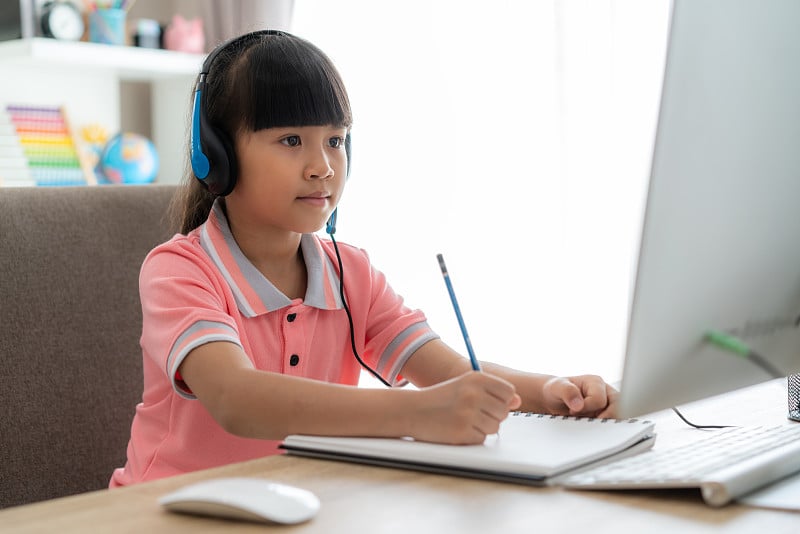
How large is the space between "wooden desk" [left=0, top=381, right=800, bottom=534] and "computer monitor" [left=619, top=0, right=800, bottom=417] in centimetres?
7

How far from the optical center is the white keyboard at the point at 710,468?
68cm

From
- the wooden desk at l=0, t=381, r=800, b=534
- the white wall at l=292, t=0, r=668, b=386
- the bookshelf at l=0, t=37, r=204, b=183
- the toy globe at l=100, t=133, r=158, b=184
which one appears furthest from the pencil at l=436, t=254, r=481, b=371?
the toy globe at l=100, t=133, r=158, b=184

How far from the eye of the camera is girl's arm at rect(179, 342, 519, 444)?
2.60ft

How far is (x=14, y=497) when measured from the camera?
1119 mm

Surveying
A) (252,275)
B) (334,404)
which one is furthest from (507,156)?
(334,404)

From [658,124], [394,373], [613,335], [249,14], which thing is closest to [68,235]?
[394,373]

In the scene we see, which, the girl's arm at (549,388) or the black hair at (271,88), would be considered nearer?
the girl's arm at (549,388)

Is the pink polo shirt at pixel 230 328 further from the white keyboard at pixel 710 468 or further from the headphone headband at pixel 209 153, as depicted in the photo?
the white keyboard at pixel 710 468

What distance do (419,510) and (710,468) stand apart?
0.23 metres

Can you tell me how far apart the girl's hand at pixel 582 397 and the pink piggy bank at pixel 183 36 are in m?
1.94

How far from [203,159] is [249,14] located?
5.07 feet

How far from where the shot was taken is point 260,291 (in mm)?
1115

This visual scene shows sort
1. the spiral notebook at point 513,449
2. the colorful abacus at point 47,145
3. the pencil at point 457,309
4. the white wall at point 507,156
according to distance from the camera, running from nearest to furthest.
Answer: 1. the spiral notebook at point 513,449
2. the pencil at point 457,309
3. the white wall at point 507,156
4. the colorful abacus at point 47,145

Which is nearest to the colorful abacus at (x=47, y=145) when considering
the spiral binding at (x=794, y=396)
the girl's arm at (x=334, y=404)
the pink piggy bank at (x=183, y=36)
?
the pink piggy bank at (x=183, y=36)
